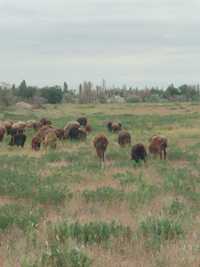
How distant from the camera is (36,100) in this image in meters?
80.5

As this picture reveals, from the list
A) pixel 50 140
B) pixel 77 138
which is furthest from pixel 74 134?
pixel 50 140

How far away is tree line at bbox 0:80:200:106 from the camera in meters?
81.5

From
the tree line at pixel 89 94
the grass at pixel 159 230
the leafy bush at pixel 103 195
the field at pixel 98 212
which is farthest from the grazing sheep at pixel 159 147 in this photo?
the tree line at pixel 89 94

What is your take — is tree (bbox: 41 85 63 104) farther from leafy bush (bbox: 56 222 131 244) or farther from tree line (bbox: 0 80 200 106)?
leafy bush (bbox: 56 222 131 244)

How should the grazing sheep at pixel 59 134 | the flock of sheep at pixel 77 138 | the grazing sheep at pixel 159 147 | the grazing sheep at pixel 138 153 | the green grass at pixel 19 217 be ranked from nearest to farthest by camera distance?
the green grass at pixel 19 217, the grazing sheep at pixel 138 153, the flock of sheep at pixel 77 138, the grazing sheep at pixel 159 147, the grazing sheep at pixel 59 134

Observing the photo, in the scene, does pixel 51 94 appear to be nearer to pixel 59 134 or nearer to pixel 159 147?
pixel 59 134

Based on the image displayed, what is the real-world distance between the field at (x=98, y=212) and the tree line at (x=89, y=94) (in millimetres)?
47617

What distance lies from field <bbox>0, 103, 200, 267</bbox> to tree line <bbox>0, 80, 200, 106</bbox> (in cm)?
4762

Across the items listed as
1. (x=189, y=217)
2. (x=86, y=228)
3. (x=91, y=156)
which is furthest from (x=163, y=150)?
(x=86, y=228)

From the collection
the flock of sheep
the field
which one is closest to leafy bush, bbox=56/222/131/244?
the field

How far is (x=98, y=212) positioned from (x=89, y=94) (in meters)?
101

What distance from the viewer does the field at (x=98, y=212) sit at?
6559 mm

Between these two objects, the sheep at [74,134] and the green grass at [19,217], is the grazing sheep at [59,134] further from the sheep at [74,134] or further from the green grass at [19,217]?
the green grass at [19,217]

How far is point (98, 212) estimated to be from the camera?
10094 millimetres
